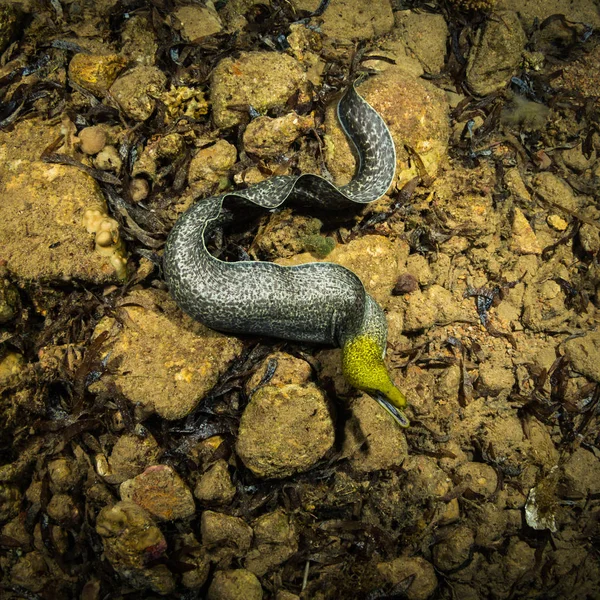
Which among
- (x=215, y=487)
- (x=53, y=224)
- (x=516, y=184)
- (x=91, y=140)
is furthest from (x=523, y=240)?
(x=53, y=224)

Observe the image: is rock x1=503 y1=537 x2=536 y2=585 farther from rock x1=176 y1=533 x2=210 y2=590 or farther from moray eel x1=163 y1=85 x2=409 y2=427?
rock x1=176 y1=533 x2=210 y2=590

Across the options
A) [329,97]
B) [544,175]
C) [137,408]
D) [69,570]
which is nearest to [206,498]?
[137,408]

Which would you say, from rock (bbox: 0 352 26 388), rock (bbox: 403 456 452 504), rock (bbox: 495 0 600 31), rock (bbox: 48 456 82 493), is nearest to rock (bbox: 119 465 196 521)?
rock (bbox: 48 456 82 493)

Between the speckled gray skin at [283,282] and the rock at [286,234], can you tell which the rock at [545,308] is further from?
the rock at [286,234]

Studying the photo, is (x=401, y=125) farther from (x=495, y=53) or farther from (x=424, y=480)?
(x=424, y=480)

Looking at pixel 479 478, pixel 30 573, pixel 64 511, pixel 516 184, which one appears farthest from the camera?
pixel 516 184

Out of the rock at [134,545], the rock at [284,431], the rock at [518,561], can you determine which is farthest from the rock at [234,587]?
the rock at [518,561]

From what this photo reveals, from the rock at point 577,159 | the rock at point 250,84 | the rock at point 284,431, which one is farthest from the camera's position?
the rock at point 577,159
